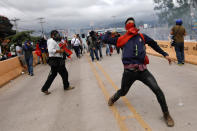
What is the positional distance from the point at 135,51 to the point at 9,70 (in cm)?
804

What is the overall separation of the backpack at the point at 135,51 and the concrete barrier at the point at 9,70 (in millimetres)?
6767

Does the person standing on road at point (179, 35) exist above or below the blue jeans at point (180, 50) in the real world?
above

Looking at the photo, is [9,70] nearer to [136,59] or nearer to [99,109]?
[99,109]

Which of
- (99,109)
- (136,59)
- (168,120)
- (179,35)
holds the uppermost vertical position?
(179,35)

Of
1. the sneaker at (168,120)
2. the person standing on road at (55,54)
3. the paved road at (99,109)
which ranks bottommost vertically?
the paved road at (99,109)

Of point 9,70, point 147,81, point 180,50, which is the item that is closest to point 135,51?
point 147,81

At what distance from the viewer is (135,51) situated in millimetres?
3238

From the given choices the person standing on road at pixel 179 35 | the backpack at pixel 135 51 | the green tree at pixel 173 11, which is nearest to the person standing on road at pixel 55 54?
the backpack at pixel 135 51

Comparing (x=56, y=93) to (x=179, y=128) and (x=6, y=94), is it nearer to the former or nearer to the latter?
(x=6, y=94)

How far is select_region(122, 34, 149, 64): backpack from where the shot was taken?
3243mm

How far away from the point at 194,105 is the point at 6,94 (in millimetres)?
6181

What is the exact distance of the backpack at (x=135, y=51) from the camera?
3.24 m

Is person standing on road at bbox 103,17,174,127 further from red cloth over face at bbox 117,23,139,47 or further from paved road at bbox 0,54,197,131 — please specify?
paved road at bbox 0,54,197,131

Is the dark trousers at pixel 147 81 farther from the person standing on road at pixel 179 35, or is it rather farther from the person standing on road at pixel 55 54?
the person standing on road at pixel 179 35
